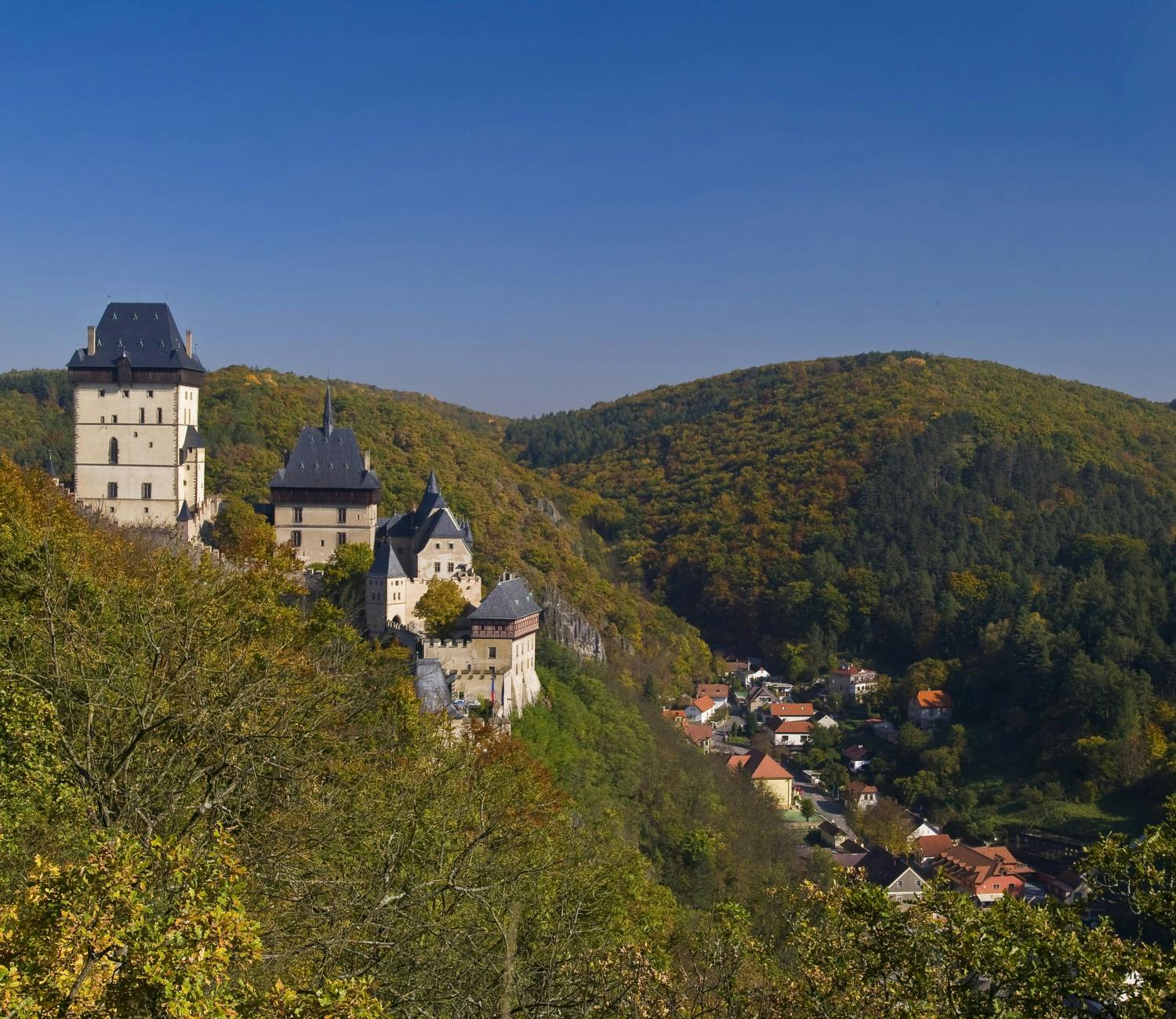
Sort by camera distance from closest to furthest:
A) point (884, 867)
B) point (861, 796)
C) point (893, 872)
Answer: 1. point (893, 872)
2. point (884, 867)
3. point (861, 796)

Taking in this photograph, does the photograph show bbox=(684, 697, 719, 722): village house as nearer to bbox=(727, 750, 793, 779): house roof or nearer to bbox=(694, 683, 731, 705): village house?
bbox=(694, 683, 731, 705): village house

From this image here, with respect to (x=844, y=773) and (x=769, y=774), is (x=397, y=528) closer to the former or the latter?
(x=769, y=774)

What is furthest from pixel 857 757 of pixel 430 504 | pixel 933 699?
pixel 430 504

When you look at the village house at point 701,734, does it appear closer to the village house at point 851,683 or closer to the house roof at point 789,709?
the house roof at point 789,709

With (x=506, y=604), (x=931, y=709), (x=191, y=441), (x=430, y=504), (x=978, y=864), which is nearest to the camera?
(x=506, y=604)

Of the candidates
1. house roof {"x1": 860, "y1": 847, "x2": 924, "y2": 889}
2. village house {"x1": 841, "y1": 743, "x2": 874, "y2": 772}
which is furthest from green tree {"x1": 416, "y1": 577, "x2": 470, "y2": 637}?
village house {"x1": 841, "y1": 743, "x2": 874, "y2": 772}

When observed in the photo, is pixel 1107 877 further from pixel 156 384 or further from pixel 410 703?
pixel 156 384
